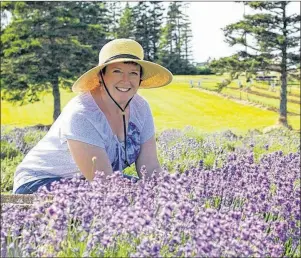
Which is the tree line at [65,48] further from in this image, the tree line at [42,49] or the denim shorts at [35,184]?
the denim shorts at [35,184]

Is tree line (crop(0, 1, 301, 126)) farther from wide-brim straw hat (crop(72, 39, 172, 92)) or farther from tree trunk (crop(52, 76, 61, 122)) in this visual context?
wide-brim straw hat (crop(72, 39, 172, 92))

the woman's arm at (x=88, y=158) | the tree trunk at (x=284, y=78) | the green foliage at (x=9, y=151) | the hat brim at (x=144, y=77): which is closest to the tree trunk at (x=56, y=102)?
the tree trunk at (x=284, y=78)

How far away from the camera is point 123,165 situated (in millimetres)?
3645

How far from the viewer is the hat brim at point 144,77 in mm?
3430

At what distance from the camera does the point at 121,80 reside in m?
3.41

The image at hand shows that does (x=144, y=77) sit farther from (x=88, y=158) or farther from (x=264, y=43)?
(x=264, y=43)

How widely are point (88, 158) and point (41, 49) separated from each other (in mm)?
17785

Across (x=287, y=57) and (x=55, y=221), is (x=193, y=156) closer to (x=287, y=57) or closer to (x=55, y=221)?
(x=55, y=221)

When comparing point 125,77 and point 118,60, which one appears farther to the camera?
point 125,77

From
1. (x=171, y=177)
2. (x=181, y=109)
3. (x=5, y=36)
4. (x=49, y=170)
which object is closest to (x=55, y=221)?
(x=171, y=177)

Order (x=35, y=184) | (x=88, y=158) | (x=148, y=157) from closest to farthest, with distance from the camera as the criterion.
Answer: (x=88, y=158)
(x=35, y=184)
(x=148, y=157)

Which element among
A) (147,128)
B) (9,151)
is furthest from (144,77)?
(9,151)

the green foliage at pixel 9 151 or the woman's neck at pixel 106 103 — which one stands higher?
the woman's neck at pixel 106 103

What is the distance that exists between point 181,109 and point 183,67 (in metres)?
17.8
